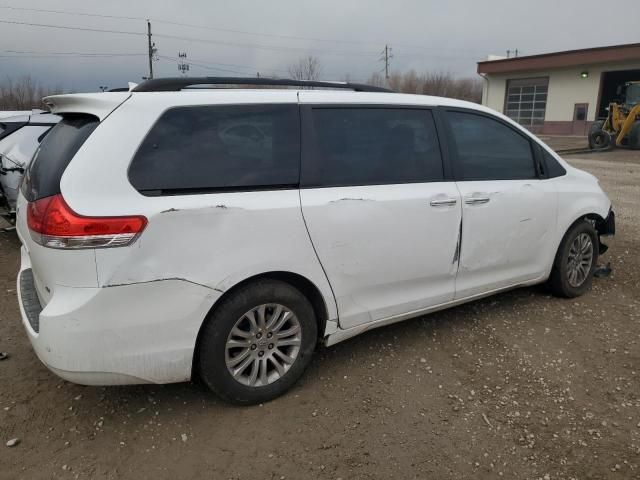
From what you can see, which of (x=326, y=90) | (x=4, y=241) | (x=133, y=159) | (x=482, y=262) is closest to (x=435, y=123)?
(x=326, y=90)

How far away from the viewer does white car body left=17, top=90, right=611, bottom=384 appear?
2348 millimetres

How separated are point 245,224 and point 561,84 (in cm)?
3374

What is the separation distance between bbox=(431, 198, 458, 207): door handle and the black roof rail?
34.6 inches

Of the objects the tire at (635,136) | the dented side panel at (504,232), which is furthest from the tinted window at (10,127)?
the tire at (635,136)

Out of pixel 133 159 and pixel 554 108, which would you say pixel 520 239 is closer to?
pixel 133 159

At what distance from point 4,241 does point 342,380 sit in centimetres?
532

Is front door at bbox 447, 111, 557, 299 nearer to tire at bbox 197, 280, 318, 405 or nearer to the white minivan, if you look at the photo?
the white minivan

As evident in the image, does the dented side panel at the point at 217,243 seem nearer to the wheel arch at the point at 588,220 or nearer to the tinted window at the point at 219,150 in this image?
the tinted window at the point at 219,150

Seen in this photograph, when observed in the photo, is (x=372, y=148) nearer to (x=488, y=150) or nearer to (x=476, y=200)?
(x=476, y=200)

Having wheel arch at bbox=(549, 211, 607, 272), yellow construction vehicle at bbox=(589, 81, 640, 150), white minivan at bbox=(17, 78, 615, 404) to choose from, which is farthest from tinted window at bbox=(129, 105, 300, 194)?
yellow construction vehicle at bbox=(589, 81, 640, 150)

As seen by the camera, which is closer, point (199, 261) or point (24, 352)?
point (199, 261)

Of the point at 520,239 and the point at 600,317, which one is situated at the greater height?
the point at 520,239

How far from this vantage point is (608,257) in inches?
222

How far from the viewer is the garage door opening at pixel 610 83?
28812 millimetres
